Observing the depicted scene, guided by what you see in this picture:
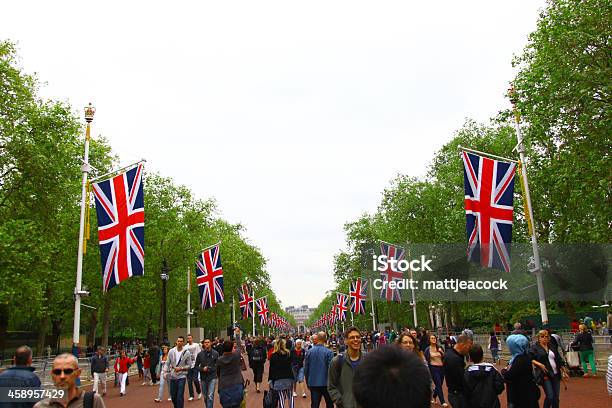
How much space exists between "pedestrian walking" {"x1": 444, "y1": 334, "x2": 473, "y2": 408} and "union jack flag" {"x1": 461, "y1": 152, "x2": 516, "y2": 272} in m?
10.4

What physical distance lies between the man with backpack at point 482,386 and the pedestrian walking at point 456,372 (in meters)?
0.25

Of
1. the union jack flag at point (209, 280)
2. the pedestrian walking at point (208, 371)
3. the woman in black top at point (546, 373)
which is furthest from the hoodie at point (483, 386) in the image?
the union jack flag at point (209, 280)

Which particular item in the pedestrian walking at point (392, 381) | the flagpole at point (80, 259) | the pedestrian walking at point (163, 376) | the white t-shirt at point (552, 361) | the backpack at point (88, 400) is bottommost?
the pedestrian walking at point (163, 376)

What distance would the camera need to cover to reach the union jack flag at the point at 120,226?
1545cm

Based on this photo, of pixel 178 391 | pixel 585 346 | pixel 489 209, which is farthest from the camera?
pixel 585 346

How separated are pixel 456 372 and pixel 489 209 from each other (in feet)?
36.9

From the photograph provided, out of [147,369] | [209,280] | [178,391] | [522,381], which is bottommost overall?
[147,369]

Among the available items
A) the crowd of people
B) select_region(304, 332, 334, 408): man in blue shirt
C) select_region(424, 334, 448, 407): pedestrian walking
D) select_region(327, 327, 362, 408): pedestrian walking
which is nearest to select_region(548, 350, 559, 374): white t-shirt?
the crowd of people

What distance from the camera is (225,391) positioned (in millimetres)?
9375

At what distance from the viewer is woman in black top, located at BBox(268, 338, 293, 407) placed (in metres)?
11.2

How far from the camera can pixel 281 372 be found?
11312 millimetres

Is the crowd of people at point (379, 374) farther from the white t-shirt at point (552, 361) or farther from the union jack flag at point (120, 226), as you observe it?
the union jack flag at point (120, 226)

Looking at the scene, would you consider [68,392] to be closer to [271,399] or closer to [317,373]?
[317,373]

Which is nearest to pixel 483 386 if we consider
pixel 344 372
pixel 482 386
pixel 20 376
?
pixel 482 386
